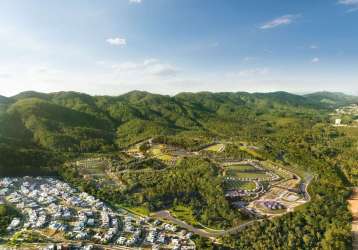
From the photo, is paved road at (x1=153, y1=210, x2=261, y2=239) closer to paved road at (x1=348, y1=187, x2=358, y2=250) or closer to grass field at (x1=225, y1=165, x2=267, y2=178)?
paved road at (x1=348, y1=187, x2=358, y2=250)

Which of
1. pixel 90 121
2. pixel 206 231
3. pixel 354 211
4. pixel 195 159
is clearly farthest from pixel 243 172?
pixel 90 121

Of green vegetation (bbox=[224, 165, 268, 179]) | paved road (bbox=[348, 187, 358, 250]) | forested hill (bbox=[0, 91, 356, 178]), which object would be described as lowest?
paved road (bbox=[348, 187, 358, 250])

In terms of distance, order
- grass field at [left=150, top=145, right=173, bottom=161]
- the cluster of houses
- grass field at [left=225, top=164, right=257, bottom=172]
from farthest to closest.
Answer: grass field at [left=150, top=145, right=173, bottom=161]
grass field at [left=225, top=164, right=257, bottom=172]
the cluster of houses

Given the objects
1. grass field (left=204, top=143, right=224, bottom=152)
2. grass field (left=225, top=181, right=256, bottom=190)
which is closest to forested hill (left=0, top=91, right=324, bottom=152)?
grass field (left=204, top=143, right=224, bottom=152)

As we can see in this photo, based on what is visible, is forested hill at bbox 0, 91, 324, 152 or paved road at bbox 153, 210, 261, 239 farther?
forested hill at bbox 0, 91, 324, 152

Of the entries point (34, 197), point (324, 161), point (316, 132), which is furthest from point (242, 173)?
point (316, 132)

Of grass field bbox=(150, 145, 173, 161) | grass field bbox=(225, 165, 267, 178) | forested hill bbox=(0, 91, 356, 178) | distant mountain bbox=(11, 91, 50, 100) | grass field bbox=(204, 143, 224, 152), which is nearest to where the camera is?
grass field bbox=(225, 165, 267, 178)

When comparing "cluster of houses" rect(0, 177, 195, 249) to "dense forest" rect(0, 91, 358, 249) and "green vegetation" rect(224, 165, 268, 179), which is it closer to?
"dense forest" rect(0, 91, 358, 249)

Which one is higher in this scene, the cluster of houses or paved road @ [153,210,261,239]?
the cluster of houses
